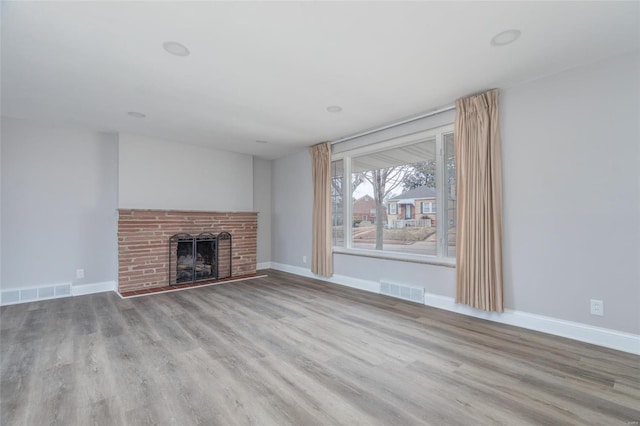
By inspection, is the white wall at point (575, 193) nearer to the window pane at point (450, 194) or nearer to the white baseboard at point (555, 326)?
the white baseboard at point (555, 326)

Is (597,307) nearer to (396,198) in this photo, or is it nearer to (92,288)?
(396,198)

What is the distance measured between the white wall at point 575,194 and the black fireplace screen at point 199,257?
15.1 ft

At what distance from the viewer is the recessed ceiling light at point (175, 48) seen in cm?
237

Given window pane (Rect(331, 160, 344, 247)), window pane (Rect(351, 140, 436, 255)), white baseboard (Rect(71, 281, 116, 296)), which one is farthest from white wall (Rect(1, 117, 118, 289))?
window pane (Rect(351, 140, 436, 255))

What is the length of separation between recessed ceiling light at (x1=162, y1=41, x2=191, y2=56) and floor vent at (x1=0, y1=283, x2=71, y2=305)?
4.00m

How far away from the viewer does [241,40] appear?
7.70 ft

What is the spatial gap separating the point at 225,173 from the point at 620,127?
18.3 feet

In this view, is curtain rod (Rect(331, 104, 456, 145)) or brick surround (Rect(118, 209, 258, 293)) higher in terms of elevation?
curtain rod (Rect(331, 104, 456, 145))

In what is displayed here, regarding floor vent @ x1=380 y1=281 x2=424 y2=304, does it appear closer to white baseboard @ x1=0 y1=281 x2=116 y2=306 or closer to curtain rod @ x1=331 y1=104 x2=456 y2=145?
curtain rod @ x1=331 y1=104 x2=456 y2=145

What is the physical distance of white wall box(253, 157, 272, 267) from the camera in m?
6.68

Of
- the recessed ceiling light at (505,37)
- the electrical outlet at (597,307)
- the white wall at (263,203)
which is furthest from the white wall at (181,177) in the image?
the electrical outlet at (597,307)

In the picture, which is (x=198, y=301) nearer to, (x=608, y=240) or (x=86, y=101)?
(x=86, y=101)

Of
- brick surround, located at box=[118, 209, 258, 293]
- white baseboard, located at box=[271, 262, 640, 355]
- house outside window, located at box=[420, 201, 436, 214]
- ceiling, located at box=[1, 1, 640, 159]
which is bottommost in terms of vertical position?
white baseboard, located at box=[271, 262, 640, 355]

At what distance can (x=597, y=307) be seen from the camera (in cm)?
263
